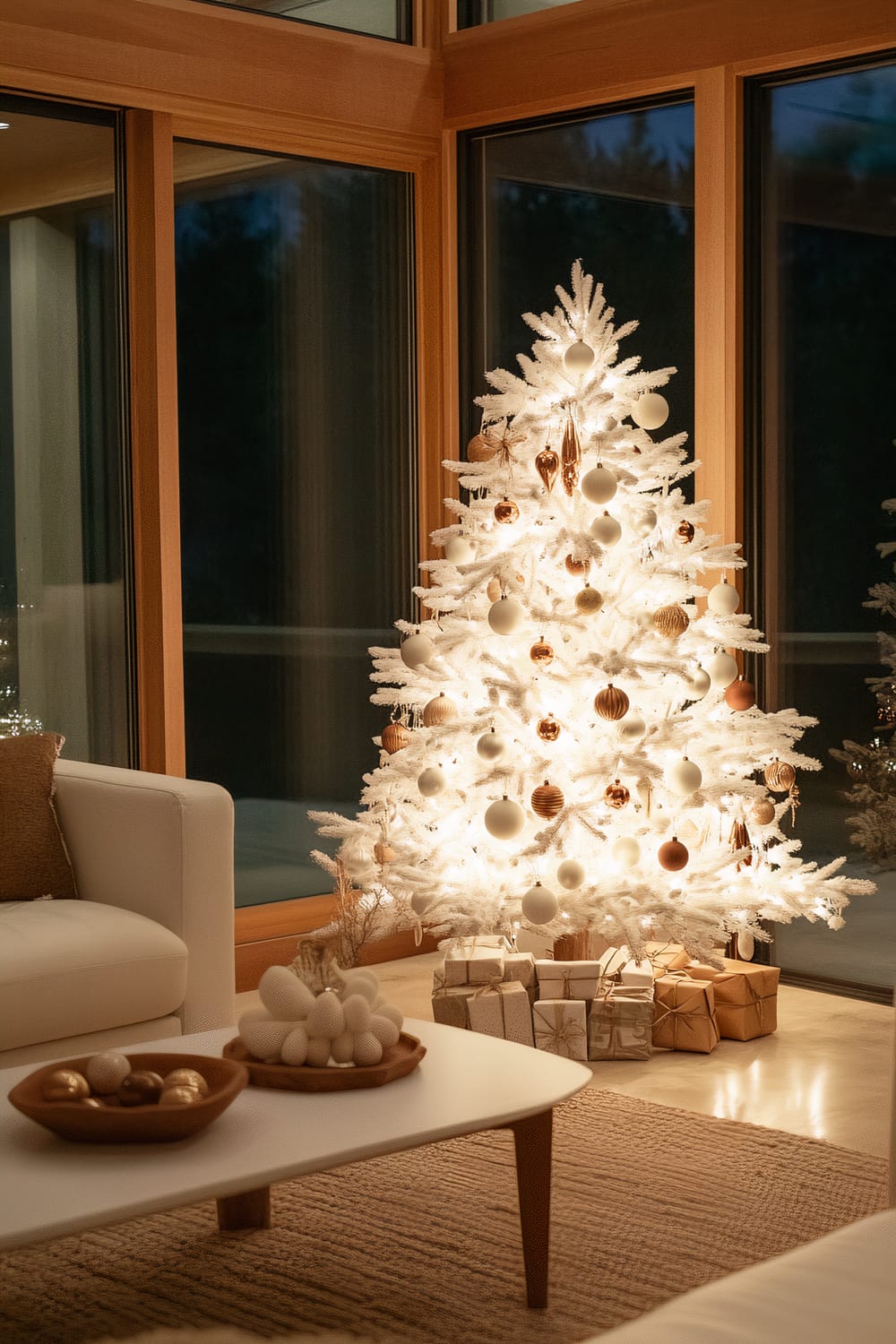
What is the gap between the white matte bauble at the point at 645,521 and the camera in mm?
4301

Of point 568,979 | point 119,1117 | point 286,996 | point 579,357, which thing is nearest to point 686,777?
point 568,979

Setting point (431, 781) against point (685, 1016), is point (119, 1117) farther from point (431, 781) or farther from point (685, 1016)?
point (685, 1016)

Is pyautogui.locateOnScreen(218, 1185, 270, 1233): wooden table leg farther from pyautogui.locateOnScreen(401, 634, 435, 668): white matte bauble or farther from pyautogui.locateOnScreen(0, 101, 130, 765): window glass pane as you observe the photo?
pyautogui.locateOnScreen(0, 101, 130, 765): window glass pane

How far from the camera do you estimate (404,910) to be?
458 centimetres

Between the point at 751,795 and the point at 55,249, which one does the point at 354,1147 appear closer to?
the point at 751,795

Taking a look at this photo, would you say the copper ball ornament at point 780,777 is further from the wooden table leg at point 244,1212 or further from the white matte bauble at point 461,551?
the wooden table leg at point 244,1212

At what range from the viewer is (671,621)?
4.20 m

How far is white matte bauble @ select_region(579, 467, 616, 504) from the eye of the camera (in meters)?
4.20

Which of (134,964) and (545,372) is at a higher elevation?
(545,372)

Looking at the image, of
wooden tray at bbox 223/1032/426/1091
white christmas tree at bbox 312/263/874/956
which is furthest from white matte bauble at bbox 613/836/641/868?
wooden tray at bbox 223/1032/426/1091

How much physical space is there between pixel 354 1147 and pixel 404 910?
2.28 meters

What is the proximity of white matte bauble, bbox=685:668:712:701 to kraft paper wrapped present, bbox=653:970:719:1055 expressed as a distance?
0.75 m

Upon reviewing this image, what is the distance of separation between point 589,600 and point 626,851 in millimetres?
637

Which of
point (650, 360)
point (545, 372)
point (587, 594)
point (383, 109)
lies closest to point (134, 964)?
point (587, 594)
